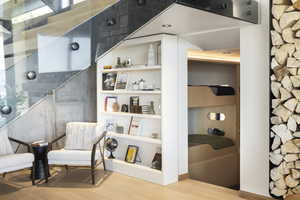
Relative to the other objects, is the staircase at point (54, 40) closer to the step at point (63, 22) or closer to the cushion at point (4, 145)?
the step at point (63, 22)

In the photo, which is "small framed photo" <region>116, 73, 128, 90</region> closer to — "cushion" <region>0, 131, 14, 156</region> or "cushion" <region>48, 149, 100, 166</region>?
"cushion" <region>48, 149, 100, 166</region>

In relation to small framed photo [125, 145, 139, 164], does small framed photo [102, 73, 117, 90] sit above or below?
above

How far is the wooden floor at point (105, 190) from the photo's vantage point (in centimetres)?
388

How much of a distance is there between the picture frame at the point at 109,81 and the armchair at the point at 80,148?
0.68 metres

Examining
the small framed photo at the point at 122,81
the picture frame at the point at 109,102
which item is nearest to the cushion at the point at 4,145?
the picture frame at the point at 109,102

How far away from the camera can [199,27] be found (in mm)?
3854

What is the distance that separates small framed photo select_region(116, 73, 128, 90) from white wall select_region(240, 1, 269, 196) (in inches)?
78.2

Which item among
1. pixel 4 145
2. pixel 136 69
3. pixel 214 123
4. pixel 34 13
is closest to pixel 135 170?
pixel 136 69

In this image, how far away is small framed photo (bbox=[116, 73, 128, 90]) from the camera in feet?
16.5

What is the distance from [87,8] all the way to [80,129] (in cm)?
285

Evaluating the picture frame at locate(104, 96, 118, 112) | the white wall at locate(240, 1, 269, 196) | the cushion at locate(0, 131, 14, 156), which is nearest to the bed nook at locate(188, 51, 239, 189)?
the picture frame at locate(104, 96, 118, 112)

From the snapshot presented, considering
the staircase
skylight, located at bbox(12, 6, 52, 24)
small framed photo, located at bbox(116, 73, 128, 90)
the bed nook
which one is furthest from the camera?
the bed nook

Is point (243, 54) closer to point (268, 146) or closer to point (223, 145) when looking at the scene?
point (268, 146)

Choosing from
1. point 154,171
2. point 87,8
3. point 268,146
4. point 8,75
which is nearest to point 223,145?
point 154,171
